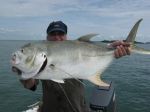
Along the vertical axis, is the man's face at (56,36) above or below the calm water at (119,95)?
above

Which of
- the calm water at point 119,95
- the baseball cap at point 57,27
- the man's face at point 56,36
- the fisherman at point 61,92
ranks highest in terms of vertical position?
the baseball cap at point 57,27

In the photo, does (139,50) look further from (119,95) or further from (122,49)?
(119,95)

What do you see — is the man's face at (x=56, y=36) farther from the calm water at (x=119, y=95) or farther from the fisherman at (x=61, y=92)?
the calm water at (x=119, y=95)

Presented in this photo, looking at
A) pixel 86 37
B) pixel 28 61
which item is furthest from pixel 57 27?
pixel 28 61

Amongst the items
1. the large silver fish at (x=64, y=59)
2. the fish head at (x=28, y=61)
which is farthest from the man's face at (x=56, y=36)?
the fish head at (x=28, y=61)

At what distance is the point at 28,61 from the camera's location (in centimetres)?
355

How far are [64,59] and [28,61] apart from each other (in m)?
0.50

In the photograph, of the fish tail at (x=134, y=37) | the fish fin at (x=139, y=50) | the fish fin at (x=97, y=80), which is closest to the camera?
the fish fin at (x=97, y=80)

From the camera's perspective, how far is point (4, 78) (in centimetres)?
2717

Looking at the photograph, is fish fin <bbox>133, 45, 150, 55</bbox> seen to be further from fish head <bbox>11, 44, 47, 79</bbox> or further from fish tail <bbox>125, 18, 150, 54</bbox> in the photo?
fish head <bbox>11, 44, 47, 79</bbox>

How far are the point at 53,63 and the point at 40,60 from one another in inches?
7.5

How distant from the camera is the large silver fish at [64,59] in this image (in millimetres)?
3578

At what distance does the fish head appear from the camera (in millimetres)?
3547

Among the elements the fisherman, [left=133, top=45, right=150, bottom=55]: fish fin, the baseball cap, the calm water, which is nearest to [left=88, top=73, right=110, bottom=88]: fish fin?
[left=133, top=45, right=150, bottom=55]: fish fin
